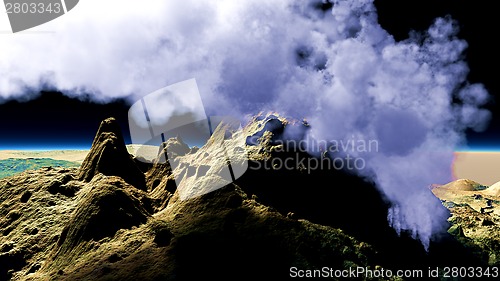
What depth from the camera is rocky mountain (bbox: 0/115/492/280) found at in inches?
1072

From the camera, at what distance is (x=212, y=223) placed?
1209 inches

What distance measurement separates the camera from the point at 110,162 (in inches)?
1838

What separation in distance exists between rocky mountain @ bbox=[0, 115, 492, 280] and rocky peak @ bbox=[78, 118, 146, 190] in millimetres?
221

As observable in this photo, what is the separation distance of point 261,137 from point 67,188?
28921 mm

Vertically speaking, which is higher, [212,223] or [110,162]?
[110,162]

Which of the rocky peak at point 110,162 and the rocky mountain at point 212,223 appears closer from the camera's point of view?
the rocky mountain at point 212,223

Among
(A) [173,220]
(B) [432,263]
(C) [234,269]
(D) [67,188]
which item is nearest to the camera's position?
(C) [234,269]

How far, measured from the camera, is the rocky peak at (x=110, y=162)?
4619cm

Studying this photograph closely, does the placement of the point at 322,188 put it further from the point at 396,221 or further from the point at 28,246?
the point at 28,246

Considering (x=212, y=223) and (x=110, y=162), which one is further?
(x=110, y=162)

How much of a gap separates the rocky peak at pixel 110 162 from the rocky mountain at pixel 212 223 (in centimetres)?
22

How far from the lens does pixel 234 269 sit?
2602cm

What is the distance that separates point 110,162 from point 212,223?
24.7m

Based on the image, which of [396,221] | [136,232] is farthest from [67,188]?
[396,221]
